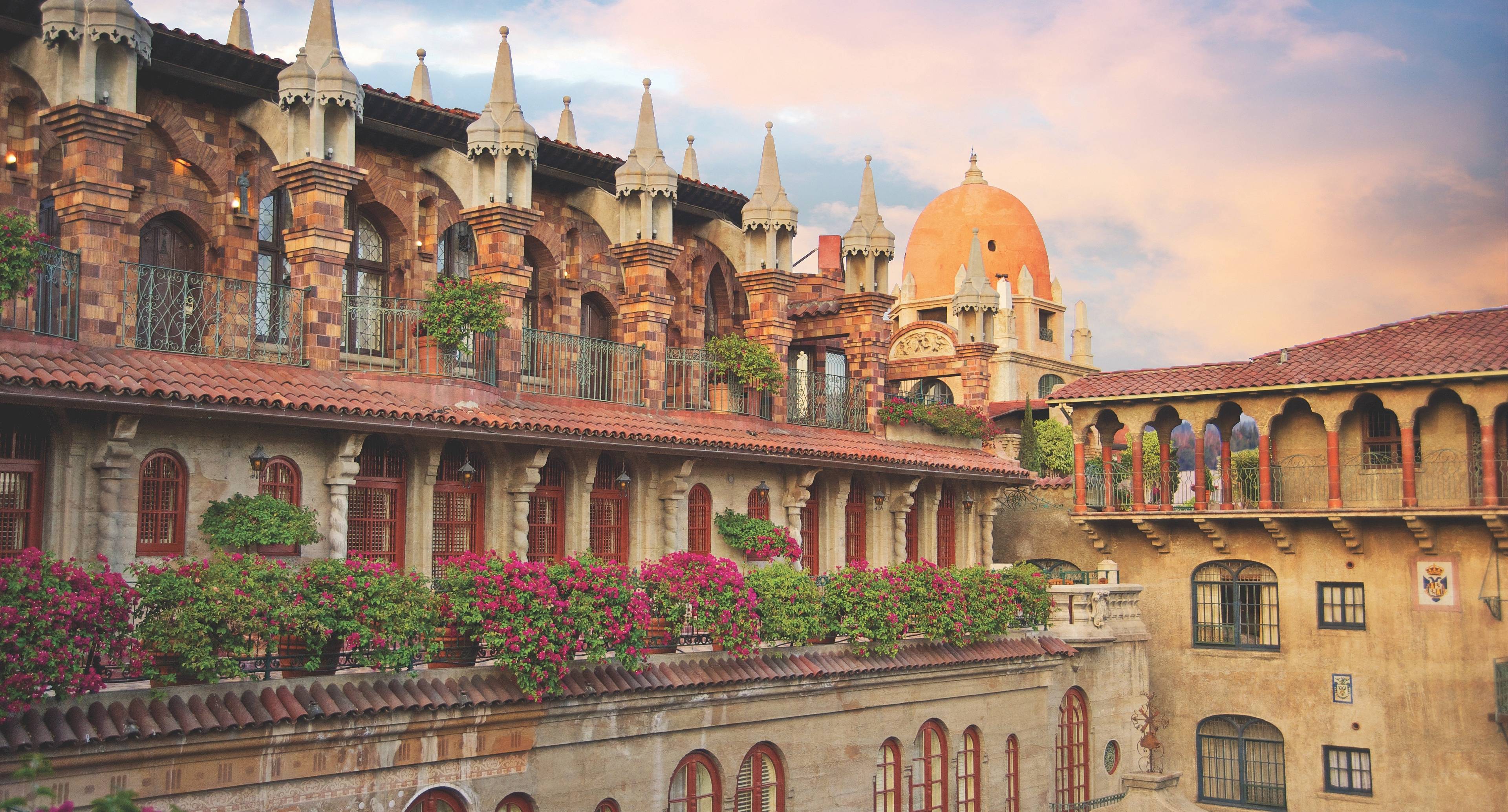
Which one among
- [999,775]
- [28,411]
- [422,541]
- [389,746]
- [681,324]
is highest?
[681,324]

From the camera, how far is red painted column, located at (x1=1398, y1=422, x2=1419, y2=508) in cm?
3191

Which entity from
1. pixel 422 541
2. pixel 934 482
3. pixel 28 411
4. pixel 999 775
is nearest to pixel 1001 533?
pixel 934 482

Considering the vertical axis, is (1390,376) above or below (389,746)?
above

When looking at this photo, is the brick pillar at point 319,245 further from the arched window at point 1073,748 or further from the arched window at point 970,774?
the arched window at point 1073,748

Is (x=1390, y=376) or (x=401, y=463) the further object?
(x=1390, y=376)

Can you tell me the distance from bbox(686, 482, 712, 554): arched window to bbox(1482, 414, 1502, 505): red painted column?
17.2 meters

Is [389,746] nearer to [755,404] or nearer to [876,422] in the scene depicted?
[755,404]

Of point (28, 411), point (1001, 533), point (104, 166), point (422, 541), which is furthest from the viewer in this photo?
point (1001, 533)

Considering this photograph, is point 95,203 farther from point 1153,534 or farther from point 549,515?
point 1153,534

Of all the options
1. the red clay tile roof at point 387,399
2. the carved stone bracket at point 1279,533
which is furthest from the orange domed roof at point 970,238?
the red clay tile roof at point 387,399

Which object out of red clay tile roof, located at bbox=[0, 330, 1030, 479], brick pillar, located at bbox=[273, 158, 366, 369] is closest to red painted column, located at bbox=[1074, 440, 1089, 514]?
red clay tile roof, located at bbox=[0, 330, 1030, 479]

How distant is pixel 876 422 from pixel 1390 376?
11.6 metres

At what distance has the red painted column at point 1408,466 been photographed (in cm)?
3191

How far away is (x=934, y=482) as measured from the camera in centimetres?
3369
